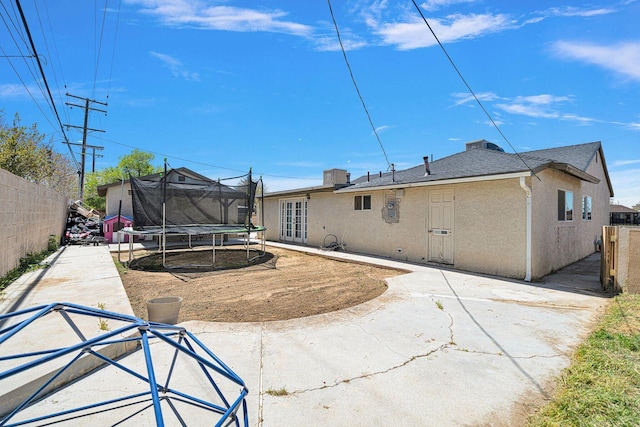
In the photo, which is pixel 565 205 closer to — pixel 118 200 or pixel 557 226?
pixel 557 226

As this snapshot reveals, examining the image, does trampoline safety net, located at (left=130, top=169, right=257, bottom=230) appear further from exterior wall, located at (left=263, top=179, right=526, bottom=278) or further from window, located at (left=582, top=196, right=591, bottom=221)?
window, located at (left=582, top=196, right=591, bottom=221)

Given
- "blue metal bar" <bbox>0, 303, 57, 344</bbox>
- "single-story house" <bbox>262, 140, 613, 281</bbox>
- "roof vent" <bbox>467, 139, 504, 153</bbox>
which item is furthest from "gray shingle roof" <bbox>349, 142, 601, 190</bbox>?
"blue metal bar" <bbox>0, 303, 57, 344</bbox>

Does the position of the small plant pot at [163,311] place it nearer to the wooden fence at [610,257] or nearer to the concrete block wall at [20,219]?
the concrete block wall at [20,219]

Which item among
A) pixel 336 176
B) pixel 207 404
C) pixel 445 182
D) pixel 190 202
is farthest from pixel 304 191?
pixel 207 404

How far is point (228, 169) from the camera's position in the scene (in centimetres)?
2875

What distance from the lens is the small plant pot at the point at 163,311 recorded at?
338 cm

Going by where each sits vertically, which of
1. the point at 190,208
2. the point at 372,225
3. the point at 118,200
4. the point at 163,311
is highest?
the point at 118,200

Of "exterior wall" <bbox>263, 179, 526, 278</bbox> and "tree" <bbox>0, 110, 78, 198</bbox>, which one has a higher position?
"tree" <bbox>0, 110, 78, 198</bbox>

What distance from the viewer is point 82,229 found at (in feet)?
45.5

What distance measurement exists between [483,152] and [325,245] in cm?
624

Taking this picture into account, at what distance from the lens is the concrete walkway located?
2.10 meters

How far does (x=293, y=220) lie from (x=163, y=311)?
10.7 m

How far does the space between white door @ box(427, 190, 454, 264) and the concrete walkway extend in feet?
8.18

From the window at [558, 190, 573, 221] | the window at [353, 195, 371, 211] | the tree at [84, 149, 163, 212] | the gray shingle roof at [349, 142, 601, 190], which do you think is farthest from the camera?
the tree at [84, 149, 163, 212]
